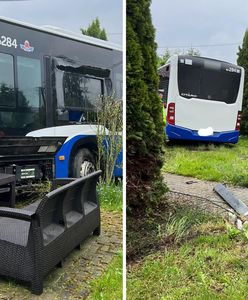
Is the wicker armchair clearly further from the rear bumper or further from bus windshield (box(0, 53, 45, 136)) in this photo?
the rear bumper

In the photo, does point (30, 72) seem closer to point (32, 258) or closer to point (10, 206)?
point (10, 206)

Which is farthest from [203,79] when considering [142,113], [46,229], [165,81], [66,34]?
[46,229]

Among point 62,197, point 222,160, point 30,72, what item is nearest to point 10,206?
point 62,197

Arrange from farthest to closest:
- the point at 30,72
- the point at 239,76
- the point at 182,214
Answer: the point at 182,214
the point at 239,76
the point at 30,72

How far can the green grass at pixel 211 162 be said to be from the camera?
1.97m

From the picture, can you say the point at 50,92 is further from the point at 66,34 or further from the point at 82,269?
the point at 82,269

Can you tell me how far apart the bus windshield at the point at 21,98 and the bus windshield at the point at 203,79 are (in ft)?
1.99

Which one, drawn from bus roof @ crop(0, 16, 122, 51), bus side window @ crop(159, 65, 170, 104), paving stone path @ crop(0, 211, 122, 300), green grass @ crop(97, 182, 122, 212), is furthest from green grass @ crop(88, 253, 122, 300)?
bus roof @ crop(0, 16, 122, 51)

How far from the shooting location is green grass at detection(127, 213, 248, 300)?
183 centimetres

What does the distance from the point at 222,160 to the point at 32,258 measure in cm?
96

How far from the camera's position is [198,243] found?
2.03m

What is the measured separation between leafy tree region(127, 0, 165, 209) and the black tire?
274 mm

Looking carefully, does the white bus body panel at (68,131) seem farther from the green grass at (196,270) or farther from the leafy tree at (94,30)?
the green grass at (196,270)

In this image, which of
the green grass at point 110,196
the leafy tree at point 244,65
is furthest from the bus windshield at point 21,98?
the leafy tree at point 244,65
